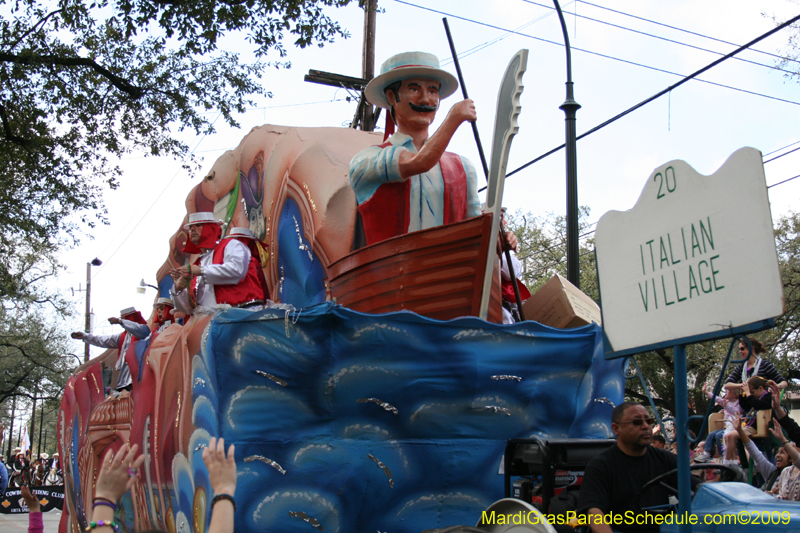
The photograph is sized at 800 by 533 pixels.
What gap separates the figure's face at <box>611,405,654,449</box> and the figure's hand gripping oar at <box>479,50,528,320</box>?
1.08 metres

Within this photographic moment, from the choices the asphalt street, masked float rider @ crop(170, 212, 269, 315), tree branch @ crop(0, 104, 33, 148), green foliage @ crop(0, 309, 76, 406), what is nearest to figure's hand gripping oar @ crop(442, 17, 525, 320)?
masked float rider @ crop(170, 212, 269, 315)

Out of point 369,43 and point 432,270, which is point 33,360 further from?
point 432,270

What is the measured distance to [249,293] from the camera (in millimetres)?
5816

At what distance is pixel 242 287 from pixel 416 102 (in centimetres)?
188

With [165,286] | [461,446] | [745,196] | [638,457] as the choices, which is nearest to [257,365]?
[461,446]

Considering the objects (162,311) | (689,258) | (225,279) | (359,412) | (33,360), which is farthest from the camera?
(33,360)

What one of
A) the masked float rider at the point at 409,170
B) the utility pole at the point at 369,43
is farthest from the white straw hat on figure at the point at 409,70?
the utility pole at the point at 369,43

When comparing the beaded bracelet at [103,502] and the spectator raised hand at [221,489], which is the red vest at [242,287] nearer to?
the spectator raised hand at [221,489]

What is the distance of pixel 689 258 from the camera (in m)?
2.87

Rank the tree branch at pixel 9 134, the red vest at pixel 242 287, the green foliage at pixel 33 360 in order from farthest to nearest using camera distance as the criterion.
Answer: the green foliage at pixel 33 360 → the tree branch at pixel 9 134 → the red vest at pixel 242 287

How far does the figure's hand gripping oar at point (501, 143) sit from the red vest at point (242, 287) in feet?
6.68

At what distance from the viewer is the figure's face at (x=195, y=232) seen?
662cm

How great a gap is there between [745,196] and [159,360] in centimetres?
458

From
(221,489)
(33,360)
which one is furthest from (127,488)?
(33,360)
